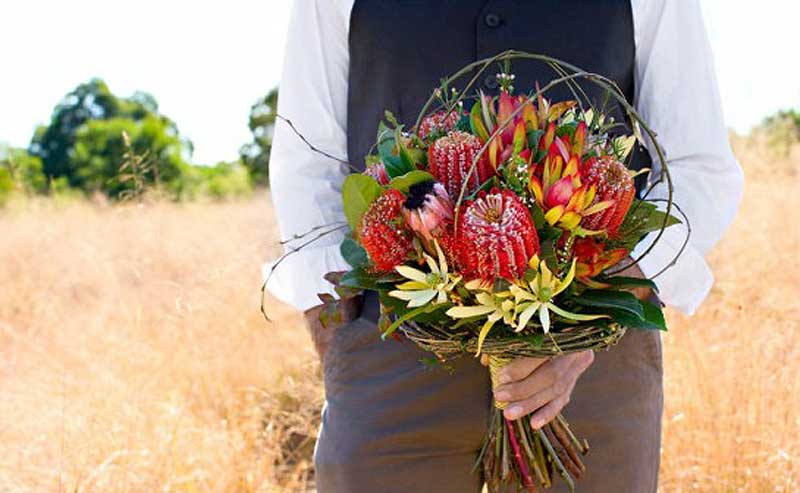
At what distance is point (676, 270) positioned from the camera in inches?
71.9

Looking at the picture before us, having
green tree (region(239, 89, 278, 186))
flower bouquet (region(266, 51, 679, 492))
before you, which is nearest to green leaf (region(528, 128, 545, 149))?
flower bouquet (region(266, 51, 679, 492))

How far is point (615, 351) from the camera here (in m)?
1.89

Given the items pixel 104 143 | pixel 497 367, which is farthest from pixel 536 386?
pixel 104 143

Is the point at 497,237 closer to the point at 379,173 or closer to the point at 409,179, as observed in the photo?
the point at 409,179

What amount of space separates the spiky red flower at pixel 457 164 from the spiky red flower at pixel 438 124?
3.6 inches

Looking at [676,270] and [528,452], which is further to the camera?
[676,270]

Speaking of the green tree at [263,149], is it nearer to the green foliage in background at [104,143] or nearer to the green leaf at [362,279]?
the green foliage in background at [104,143]

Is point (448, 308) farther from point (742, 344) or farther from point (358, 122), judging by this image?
point (742, 344)

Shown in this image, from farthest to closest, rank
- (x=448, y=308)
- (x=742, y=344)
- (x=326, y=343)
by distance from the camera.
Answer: (x=742, y=344) → (x=326, y=343) → (x=448, y=308)

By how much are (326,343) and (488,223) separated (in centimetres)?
75

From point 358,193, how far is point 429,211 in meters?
0.16

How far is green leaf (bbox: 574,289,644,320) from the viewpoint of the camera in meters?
1.46

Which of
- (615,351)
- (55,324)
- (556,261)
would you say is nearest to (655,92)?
(615,351)

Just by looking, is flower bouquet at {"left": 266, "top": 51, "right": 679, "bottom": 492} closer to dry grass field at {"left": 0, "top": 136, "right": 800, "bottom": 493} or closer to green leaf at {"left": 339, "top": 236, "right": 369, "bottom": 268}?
green leaf at {"left": 339, "top": 236, "right": 369, "bottom": 268}
